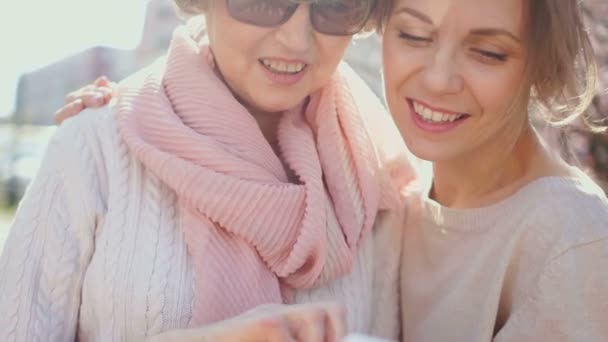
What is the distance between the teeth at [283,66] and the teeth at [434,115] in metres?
0.31

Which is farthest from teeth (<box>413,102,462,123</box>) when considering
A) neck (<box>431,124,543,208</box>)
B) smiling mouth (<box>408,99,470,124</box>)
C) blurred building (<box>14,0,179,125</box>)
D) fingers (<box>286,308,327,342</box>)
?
blurred building (<box>14,0,179,125</box>)

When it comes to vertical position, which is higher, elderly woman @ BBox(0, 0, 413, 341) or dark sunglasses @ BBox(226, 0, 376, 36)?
dark sunglasses @ BBox(226, 0, 376, 36)

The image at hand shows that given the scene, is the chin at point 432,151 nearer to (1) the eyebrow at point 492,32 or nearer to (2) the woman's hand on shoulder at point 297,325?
(1) the eyebrow at point 492,32

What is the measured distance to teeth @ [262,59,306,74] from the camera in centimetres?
221

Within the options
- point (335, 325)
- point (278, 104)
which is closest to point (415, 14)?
point (278, 104)

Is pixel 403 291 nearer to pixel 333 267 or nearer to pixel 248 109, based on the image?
pixel 333 267

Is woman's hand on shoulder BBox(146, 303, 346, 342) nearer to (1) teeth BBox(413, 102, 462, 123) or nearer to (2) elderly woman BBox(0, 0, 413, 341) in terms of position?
(2) elderly woman BBox(0, 0, 413, 341)

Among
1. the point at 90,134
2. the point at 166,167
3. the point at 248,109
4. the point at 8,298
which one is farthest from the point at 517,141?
the point at 8,298

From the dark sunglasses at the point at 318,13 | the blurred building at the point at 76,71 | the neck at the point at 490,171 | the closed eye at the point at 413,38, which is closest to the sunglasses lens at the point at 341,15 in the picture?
the dark sunglasses at the point at 318,13

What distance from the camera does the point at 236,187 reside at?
Answer: 82.7 inches

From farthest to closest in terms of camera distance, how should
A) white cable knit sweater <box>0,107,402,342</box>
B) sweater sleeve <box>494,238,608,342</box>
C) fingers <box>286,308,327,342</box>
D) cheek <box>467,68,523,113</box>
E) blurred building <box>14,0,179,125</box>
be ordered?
blurred building <box>14,0,179,125</box> → cheek <box>467,68,523,113</box> → white cable knit sweater <box>0,107,402,342</box> → sweater sleeve <box>494,238,608,342</box> → fingers <box>286,308,327,342</box>

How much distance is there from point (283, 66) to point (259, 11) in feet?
0.52

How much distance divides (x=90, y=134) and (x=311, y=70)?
22.5 inches

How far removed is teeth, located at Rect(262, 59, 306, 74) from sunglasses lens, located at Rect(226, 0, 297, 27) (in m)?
0.10
